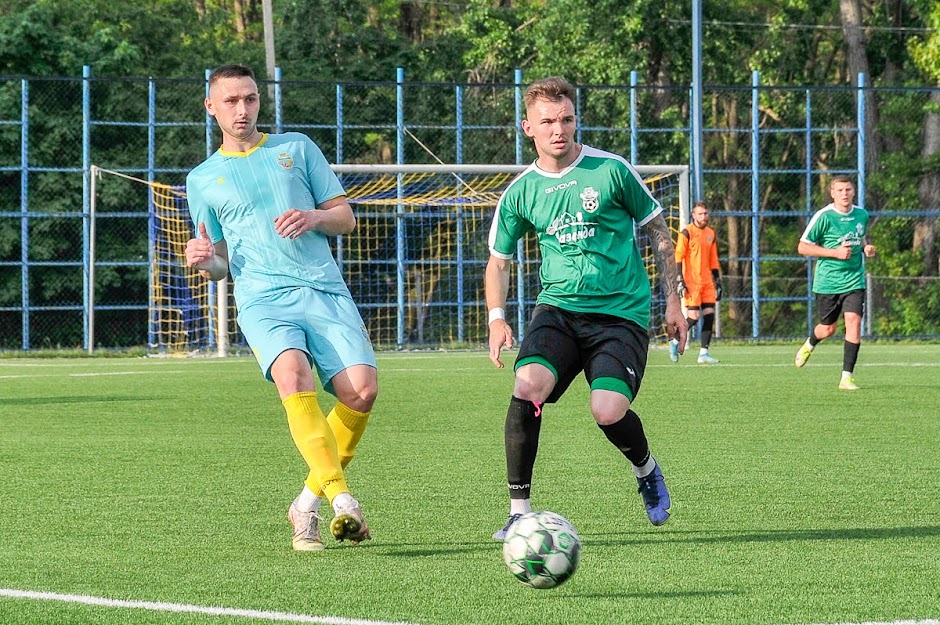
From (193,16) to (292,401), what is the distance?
34.1 meters

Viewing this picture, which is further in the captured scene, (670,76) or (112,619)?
(670,76)

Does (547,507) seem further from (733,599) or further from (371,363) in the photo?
(733,599)

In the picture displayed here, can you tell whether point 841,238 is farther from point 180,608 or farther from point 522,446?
point 180,608

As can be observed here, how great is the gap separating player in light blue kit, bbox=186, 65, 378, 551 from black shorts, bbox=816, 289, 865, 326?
28.0 ft

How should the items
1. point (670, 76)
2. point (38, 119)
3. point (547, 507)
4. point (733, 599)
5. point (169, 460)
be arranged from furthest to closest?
1. point (670, 76)
2. point (38, 119)
3. point (169, 460)
4. point (547, 507)
5. point (733, 599)

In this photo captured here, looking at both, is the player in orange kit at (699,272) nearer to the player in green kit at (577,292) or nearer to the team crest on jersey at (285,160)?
the player in green kit at (577,292)

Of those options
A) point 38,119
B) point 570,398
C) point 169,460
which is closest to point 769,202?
point 38,119

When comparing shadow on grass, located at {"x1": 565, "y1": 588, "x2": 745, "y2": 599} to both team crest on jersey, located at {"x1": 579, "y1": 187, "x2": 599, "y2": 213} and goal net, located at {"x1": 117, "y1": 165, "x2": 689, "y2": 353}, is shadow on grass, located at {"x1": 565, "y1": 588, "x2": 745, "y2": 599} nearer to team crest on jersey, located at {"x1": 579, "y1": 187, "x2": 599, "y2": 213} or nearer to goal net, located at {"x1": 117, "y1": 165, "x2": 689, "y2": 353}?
team crest on jersey, located at {"x1": 579, "y1": 187, "x2": 599, "y2": 213}

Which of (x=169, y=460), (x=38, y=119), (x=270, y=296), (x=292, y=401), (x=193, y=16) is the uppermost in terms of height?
(x=193, y=16)

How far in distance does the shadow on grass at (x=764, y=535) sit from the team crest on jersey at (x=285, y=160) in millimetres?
1930

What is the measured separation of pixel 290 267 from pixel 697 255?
1376 cm

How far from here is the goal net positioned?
80.9 ft

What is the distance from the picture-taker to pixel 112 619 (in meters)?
4.64

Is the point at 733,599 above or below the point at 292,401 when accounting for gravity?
below
